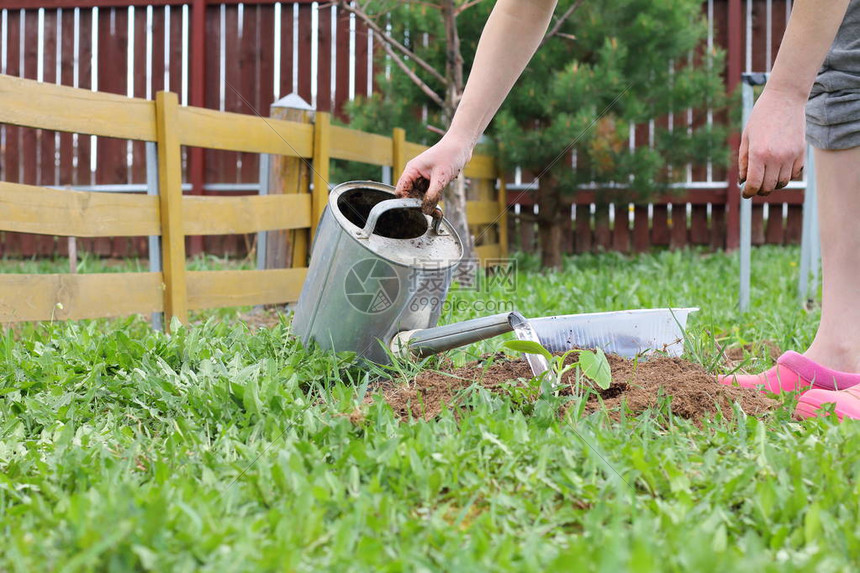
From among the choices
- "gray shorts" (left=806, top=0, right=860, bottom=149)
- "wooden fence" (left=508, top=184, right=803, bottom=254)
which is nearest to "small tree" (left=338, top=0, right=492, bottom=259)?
"wooden fence" (left=508, top=184, right=803, bottom=254)

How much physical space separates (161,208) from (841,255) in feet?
7.94

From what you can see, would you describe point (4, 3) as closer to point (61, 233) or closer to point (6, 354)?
point (61, 233)

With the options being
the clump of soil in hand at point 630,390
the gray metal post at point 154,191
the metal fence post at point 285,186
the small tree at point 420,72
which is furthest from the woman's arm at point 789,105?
the small tree at point 420,72

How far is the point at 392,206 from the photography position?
5.97 feet

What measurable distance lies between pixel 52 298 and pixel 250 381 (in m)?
1.37

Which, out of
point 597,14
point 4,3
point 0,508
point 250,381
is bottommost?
point 0,508

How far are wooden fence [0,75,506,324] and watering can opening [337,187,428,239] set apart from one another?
1190mm

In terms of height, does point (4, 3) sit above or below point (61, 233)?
above

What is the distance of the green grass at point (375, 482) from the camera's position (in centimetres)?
102

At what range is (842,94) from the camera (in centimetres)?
176

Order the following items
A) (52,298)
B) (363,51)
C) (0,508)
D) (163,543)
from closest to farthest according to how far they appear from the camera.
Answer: (163,543) → (0,508) → (52,298) → (363,51)

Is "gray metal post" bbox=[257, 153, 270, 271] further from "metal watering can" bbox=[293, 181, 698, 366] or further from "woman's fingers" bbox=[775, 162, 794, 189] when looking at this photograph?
"woman's fingers" bbox=[775, 162, 794, 189]

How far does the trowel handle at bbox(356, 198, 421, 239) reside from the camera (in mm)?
1810

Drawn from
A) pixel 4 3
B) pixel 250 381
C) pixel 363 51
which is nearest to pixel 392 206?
pixel 250 381
